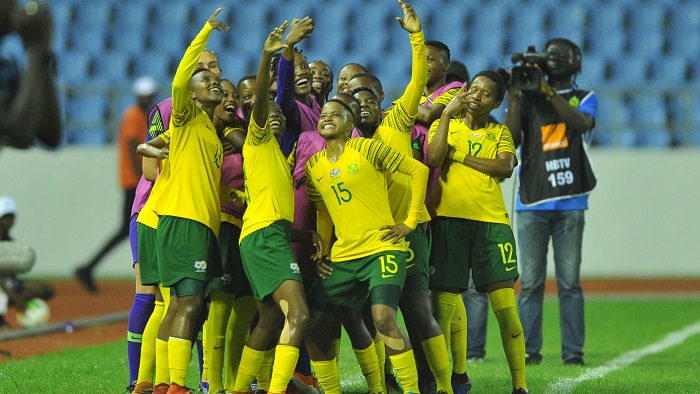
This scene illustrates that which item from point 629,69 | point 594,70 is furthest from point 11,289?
point 629,69

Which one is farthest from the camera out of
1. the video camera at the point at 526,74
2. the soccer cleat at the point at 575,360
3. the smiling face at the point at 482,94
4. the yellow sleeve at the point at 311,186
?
the soccer cleat at the point at 575,360

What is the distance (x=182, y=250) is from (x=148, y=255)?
1.56 feet

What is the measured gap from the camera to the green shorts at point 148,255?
6.77 metres

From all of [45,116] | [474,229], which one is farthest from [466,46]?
[45,116]

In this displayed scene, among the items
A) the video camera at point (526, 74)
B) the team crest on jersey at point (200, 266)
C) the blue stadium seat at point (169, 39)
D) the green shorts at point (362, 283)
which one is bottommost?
the green shorts at point (362, 283)

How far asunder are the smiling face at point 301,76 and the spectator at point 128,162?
735 centimetres

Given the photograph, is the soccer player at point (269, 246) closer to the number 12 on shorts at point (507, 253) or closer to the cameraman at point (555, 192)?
the number 12 on shorts at point (507, 253)

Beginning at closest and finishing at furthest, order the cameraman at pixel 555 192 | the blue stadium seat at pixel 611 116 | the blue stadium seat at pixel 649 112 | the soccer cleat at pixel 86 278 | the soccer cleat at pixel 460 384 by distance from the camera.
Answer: the soccer cleat at pixel 460 384
the cameraman at pixel 555 192
the soccer cleat at pixel 86 278
the blue stadium seat at pixel 611 116
the blue stadium seat at pixel 649 112

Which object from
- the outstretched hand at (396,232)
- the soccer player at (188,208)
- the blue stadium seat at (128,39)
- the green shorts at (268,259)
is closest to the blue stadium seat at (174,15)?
the blue stadium seat at (128,39)

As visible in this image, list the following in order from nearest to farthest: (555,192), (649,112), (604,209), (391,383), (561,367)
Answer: (391,383) → (561,367) → (555,192) → (604,209) → (649,112)

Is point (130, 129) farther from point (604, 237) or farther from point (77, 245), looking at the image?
point (604, 237)

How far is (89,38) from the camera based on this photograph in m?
18.8

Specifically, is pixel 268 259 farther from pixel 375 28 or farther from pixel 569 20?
pixel 569 20

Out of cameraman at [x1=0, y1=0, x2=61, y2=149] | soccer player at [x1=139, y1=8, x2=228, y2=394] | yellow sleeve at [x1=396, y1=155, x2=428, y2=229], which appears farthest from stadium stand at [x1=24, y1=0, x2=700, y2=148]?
cameraman at [x1=0, y1=0, x2=61, y2=149]
